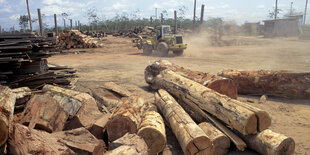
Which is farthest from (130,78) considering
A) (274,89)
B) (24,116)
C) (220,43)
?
(220,43)

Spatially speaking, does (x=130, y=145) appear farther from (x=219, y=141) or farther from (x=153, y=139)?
(x=219, y=141)

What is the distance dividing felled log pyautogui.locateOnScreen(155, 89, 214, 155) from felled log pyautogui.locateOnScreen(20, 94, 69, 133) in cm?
187

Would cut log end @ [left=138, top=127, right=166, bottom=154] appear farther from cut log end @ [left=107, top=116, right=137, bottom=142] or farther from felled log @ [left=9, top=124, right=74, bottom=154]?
felled log @ [left=9, top=124, right=74, bottom=154]

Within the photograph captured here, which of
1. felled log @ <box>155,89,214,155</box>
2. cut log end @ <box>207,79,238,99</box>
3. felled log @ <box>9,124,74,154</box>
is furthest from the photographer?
cut log end @ <box>207,79,238,99</box>

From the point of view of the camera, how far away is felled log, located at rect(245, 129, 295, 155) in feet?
11.1

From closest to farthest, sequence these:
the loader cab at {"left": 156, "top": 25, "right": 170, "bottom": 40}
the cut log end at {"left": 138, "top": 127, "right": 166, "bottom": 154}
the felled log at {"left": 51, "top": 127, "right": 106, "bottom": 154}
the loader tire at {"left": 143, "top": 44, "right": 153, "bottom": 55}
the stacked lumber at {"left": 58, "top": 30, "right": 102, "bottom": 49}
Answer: the felled log at {"left": 51, "top": 127, "right": 106, "bottom": 154} < the cut log end at {"left": 138, "top": 127, "right": 166, "bottom": 154} < the loader cab at {"left": 156, "top": 25, "right": 170, "bottom": 40} < the loader tire at {"left": 143, "top": 44, "right": 153, "bottom": 55} < the stacked lumber at {"left": 58, "top": 30, "right": 102, "bottom": 49}

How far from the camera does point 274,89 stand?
21.7 feet

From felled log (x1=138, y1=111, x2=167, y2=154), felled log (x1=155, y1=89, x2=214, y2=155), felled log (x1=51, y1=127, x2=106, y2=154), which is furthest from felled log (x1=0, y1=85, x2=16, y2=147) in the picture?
felled log (x1=155, y1=89, x2=214, y2=155)

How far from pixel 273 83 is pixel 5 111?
6.60 m

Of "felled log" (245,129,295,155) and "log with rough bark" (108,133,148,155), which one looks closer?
"log with rough bark" (108,133,148,155)

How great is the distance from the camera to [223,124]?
412 cm

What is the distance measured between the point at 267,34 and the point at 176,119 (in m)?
31.1

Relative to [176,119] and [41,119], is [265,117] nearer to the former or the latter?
[176,119]

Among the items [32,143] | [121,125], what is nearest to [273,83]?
[121,125]
